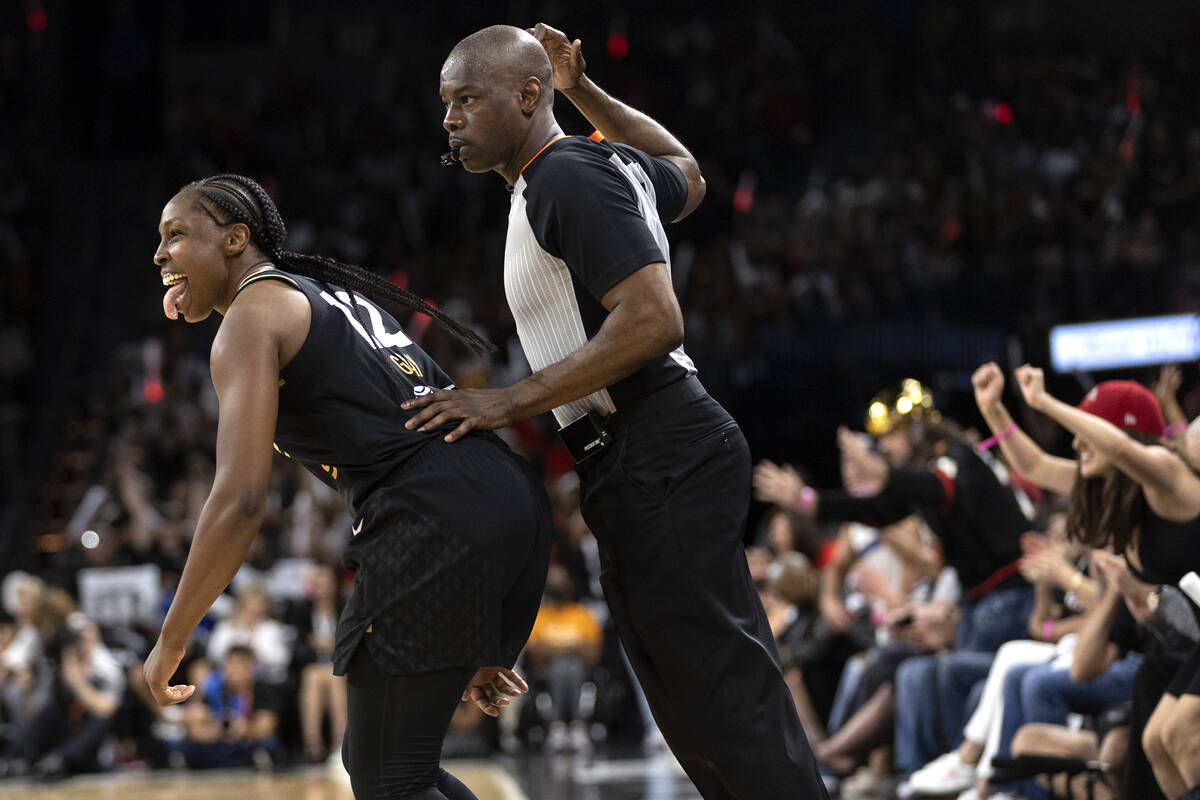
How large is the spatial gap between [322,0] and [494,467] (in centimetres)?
1775

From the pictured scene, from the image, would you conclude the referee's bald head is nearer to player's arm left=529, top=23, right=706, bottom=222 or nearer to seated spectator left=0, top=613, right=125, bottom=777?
player's arm left=529, top=23, right=706, bottom=222

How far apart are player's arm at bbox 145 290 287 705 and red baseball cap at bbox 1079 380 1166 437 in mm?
2792

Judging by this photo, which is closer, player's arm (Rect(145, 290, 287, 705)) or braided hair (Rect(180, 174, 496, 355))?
player's arm (Rect(145, 290, 287, 705))

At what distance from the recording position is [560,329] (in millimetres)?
2965

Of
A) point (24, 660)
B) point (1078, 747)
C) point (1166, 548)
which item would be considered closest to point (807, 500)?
point (1078, 747)

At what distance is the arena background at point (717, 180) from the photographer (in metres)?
10.0

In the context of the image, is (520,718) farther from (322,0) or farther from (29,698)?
(322,0)

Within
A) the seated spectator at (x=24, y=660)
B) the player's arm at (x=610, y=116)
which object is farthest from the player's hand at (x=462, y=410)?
the seated spectator at (x=24, y=660)

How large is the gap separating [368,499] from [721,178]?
42.3 ft

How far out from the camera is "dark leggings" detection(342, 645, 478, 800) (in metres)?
2.62

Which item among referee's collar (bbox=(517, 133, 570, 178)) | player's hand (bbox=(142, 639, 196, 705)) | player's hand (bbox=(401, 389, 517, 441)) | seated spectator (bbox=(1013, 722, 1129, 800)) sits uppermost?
referee's collar (bbox=(517, 133, 570, 178))

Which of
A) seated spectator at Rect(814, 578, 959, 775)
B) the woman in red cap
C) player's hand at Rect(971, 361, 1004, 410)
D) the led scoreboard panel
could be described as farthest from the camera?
the led scoreboard panel

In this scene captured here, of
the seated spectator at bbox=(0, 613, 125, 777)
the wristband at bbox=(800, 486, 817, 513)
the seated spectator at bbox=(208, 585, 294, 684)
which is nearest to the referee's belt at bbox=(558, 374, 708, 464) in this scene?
the wristband at bbox=(800, 486, 817, 513)

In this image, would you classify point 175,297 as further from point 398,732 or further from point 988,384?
point 988,384
